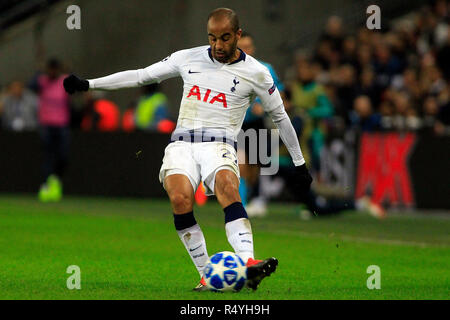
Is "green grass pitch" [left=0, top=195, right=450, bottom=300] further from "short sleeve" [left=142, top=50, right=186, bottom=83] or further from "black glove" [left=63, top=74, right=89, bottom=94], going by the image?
"short sleeve" [left=142, top=50, right=186, bottom=83]

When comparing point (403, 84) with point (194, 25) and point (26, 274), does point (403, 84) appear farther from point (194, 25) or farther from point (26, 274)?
point (26, 274)

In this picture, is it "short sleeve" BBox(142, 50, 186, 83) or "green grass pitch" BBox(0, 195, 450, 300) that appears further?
"short sleeve" BBox(142, 50, 186, 83)

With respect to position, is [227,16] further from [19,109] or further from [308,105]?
[19,109]

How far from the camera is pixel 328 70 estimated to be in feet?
70.0

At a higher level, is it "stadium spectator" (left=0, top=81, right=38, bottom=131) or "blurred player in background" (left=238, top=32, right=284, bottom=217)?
"stadium spectator" (left=0, top=81, right=38, bottom=131)

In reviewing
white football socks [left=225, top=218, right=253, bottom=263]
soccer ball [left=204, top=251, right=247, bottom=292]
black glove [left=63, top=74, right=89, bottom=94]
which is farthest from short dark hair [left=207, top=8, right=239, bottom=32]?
soccer ball [left=204, top=251, right=247, bottom=292]

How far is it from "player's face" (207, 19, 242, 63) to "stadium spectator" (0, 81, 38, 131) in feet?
46.0

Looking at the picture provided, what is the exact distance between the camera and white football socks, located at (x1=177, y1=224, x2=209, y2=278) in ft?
25.0

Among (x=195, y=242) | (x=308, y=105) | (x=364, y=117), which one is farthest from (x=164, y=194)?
(x=195, y=242)

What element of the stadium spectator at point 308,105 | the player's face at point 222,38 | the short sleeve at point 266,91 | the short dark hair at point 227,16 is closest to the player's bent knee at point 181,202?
the short sleeve at point 266,91

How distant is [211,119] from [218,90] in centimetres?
23

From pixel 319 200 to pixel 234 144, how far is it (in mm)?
8003
